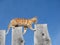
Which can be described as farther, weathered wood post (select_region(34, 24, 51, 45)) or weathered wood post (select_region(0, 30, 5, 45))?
weathered wood post (select_region(0, 30, 5, 45))

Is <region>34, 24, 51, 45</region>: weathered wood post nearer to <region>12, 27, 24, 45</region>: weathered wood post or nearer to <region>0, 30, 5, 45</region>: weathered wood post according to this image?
<region>12, 27, 24, 45</region>: weathered wood post

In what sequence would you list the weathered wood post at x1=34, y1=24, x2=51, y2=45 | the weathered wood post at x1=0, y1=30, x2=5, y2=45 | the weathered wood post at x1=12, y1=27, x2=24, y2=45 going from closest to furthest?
1. the weathered wood post at x1=34, y1=24, x2=51, y2=45
2. the weathered wood post at x1=12, y1=27, x2=24, y2=45
3. the weathered wood post at x1=0, y1=30, x2=5, y2=45

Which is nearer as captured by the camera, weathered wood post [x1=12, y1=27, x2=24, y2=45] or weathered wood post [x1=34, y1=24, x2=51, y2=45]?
weathered wood post [x1=34, y1=24, x2=51, y2=45]

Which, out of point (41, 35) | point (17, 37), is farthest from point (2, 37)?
point (41, 35)

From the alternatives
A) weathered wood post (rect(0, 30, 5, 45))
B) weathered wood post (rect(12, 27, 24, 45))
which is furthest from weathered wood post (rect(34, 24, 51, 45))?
weathered wood post (rect(0, 30, 5, 45))

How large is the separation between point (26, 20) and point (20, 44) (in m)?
2.48

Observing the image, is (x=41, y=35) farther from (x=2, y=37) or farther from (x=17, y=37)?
(x=2, y=37)

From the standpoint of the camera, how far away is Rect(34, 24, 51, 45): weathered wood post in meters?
7.25

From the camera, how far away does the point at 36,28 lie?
293 inches

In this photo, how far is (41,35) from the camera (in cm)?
733

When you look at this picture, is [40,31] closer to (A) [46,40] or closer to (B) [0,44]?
(A) [46,40]

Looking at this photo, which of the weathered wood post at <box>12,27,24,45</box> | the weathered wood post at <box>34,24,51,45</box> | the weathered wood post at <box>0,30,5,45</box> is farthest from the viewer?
the weathered wood post at <box>0,30,5,45</box>

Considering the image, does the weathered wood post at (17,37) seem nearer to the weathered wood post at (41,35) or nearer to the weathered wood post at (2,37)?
the weathered wood post at (2,37)

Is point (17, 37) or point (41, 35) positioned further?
point (17, 37)
